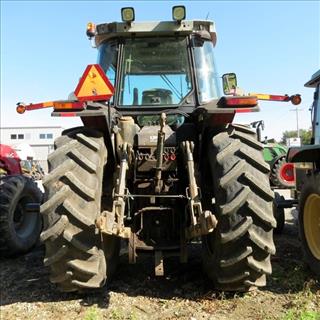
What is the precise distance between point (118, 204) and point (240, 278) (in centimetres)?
114

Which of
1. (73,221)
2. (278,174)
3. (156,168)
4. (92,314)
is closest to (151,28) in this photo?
(156,168)

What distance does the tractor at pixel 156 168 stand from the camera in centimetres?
392

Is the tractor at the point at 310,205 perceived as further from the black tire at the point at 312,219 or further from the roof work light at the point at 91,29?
the roof work light at the point at 91,29

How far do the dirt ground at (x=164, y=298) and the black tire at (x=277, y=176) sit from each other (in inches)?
286

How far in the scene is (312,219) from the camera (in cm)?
551

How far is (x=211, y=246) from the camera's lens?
4.45 metres

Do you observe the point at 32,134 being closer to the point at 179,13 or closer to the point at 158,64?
the point at 158,64

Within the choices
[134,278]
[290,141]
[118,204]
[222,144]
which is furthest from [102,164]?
[290,141]

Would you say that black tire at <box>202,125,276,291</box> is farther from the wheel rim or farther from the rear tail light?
the rear tail light

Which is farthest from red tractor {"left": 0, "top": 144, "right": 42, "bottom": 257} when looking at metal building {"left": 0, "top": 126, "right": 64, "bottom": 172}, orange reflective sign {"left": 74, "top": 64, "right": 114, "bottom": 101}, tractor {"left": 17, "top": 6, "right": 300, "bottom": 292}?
metal building {"left": 0, "top": 126, "right": 64, "bottom": 172}

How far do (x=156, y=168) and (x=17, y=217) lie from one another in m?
3.05

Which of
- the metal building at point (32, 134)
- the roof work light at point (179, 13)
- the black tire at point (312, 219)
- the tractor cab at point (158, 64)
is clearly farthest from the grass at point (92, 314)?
the metal building at point (32, 134)

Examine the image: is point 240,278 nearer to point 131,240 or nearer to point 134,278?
point 131,240

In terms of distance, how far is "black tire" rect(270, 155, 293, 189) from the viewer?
1252cm
